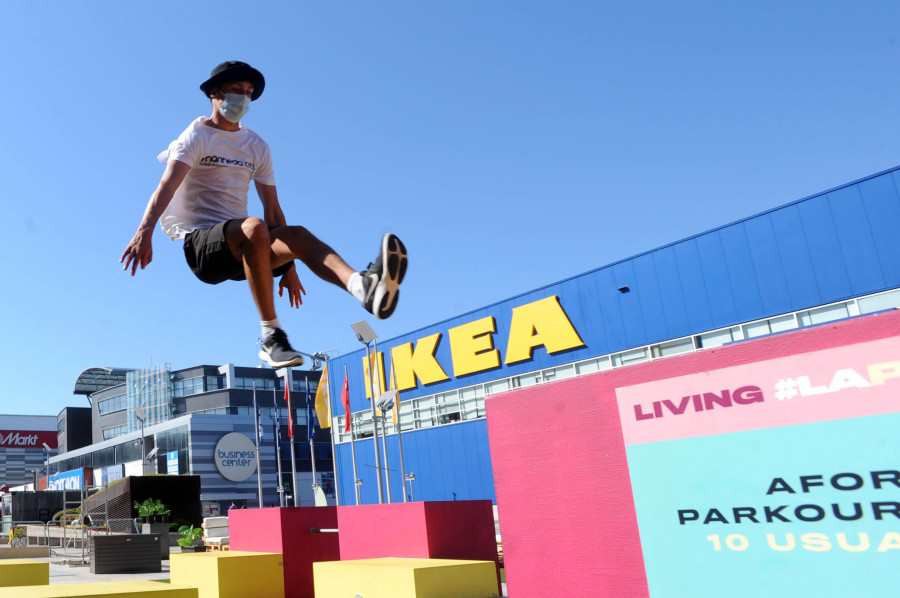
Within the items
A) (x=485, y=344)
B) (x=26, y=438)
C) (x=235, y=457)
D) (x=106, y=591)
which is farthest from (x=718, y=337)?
(x=26, y=438)

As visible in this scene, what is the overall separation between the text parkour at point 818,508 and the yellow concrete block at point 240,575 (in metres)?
10.5

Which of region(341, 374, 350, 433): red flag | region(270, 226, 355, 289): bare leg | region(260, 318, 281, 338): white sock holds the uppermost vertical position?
region(341, 374, 350, 433): red flag

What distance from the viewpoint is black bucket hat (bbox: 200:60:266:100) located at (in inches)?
179

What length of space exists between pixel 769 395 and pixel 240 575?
11.4 m

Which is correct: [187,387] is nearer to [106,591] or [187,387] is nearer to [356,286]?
[106,591]

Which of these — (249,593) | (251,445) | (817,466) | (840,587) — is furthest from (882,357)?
(251,445)

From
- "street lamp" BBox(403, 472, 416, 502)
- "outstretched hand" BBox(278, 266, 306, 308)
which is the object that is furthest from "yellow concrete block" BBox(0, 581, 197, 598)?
"street lamp" BBox(403, 472, 416, 502)

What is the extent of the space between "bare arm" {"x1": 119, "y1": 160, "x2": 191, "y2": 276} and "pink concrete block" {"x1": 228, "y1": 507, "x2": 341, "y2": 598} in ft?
36.6

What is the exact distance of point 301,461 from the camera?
71375mm

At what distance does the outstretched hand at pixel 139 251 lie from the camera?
4.36 metres

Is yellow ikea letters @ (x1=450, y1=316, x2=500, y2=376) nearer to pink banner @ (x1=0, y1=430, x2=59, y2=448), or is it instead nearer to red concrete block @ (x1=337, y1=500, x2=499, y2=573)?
red concrete block @ (x1=337, y1=500, x2=499, y2=573)

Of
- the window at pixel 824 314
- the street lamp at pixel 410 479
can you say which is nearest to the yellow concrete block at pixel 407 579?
the window at pixel 824 314

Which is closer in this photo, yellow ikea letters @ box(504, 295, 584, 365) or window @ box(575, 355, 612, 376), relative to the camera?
window @ box(575, 355, 612, 376)

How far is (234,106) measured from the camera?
4.60m
